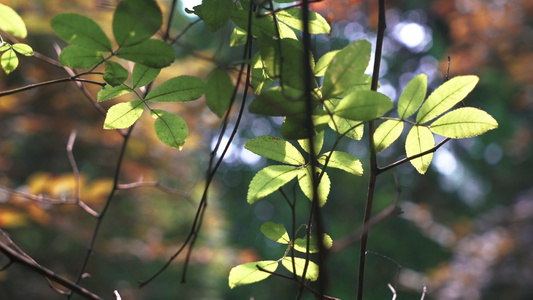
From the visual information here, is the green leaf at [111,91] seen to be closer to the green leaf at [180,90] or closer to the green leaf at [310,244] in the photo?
the green leaf at [180,90]

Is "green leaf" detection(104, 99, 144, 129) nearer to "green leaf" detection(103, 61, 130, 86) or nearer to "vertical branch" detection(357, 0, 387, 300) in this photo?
"green leaf" detection(103, 61, 130, 86)

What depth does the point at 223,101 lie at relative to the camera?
234 millimetres

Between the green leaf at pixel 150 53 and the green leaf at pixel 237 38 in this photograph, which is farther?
the green leaf at pixel 237 38

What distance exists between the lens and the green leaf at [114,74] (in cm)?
27

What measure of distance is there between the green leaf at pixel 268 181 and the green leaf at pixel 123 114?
0.11m

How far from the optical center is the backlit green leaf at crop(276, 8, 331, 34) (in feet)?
1.05

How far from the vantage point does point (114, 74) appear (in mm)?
269

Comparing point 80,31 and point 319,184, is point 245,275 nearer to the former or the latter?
point 319,184

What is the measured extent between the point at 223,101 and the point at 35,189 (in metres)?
1.54

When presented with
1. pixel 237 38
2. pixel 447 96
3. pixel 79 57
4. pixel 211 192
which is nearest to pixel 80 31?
pixel 79 57


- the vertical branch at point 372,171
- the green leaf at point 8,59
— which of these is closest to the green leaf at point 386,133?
the vertical branch at point 372,171

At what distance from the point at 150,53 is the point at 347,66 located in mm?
133

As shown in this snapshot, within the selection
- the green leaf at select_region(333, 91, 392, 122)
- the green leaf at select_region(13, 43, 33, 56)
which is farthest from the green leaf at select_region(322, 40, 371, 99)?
the green leaf at select_region(13, 43, 33, 56)

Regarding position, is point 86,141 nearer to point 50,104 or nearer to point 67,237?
point 50,104
